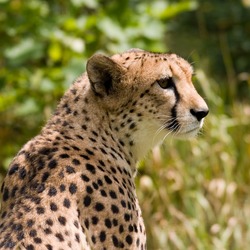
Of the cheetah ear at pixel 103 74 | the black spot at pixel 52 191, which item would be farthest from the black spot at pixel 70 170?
the cheetah ear at pixel 103 74

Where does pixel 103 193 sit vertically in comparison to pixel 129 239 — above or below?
above

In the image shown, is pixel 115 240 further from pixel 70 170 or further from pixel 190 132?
pixel 190 132

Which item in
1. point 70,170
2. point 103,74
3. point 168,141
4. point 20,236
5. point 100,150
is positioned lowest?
point 20,236

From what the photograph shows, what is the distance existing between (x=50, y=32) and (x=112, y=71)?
2.99 m

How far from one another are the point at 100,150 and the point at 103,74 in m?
0.37

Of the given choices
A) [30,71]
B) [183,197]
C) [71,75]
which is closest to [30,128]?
[30,71]

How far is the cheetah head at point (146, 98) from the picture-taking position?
4426 millimetres

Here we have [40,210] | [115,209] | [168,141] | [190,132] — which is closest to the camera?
[40,210]

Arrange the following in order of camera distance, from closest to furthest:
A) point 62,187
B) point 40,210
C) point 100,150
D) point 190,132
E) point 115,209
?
point 40,210 → point 62,187 → point 115,209 → point 100,150 → point 190,132

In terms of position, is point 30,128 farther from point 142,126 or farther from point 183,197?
point 142,126

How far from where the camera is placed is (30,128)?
26.6 feet

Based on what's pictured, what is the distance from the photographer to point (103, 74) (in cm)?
444

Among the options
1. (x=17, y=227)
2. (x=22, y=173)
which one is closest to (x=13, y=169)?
(x=22, y=173)

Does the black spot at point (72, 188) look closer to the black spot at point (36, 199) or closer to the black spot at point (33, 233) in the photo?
the black spot at point (36, 199)
